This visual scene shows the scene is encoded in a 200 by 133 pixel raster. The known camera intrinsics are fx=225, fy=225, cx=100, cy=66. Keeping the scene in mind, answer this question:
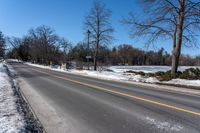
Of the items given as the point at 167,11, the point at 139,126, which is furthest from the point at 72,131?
the point at 167,11

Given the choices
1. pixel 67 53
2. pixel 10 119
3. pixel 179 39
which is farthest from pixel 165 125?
pixel 67 53

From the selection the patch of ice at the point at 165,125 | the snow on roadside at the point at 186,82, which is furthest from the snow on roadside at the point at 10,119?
the snow on roadside at the point at 186,82

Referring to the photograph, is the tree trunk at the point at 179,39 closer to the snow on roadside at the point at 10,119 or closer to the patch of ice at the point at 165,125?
the patch of ice at the point at 165,125

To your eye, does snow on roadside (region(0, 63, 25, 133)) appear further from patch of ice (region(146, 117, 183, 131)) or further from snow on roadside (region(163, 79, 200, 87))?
snow on roadside (region(163, 79, 200, 87))

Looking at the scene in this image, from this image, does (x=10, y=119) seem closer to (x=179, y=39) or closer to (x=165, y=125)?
(x=165, y=125)

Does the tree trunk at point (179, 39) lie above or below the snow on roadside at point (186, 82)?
above

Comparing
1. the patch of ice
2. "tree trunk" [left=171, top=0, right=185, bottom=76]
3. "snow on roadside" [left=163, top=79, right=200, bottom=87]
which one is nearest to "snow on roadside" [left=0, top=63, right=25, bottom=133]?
the patch of ice

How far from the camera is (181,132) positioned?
4.91 metres

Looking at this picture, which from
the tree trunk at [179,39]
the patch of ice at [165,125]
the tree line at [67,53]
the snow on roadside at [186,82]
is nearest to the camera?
the patch of ice at [165,125]

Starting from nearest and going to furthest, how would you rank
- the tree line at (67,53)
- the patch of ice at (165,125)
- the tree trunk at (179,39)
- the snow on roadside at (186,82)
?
1. the patch of ice at (165,125)
2. the snow on roadside at (186,82)
3. the tree trunk at (179,39)
4. the tree line at (67,53)

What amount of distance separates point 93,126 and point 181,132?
2.01m

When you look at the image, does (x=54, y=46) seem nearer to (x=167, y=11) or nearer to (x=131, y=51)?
(x=167, y=11)

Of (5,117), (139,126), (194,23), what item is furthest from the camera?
(194,23)

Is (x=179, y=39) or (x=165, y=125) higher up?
(x=179, y=39)
